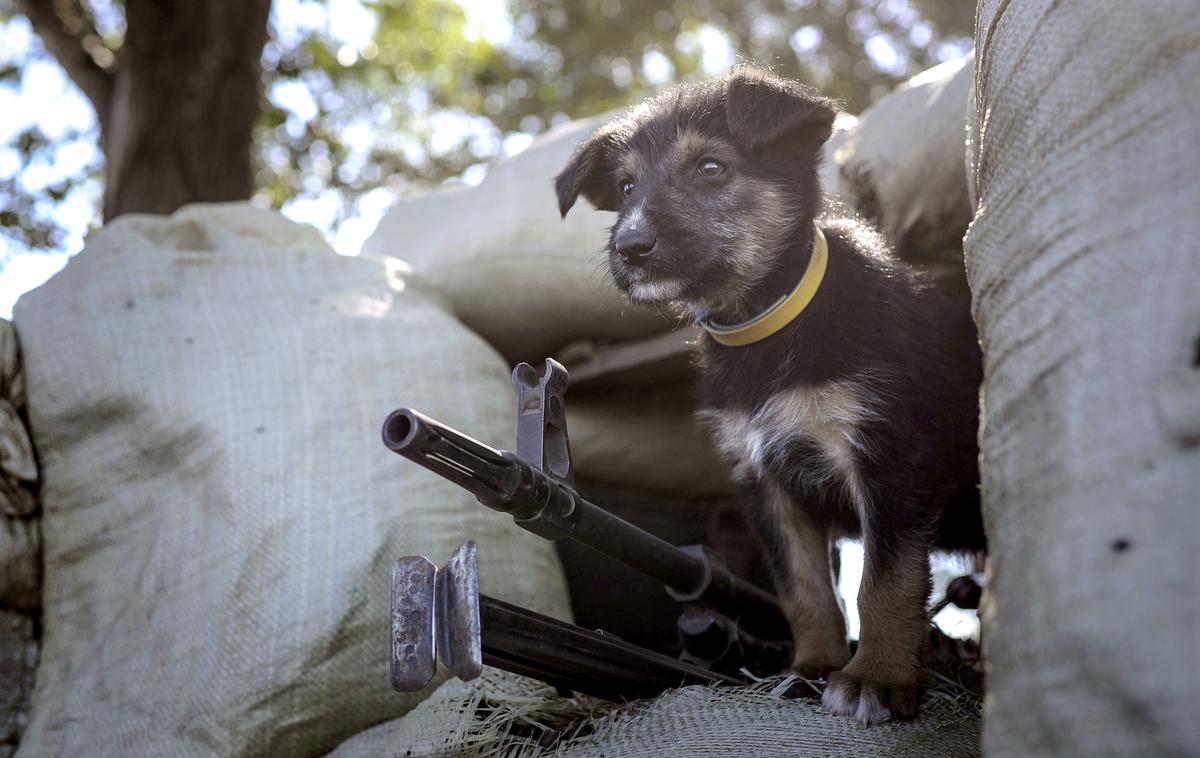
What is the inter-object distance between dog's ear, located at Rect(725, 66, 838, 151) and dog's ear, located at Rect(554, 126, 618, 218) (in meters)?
0.47

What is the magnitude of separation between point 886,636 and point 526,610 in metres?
0.83

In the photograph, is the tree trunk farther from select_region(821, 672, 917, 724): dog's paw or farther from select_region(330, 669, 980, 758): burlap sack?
select_region(821, 672, 917, 724): dog's paw

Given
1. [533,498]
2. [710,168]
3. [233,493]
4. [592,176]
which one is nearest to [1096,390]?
[533,498]

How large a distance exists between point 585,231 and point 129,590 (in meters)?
1.85

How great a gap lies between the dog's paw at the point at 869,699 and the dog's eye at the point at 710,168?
134 cm

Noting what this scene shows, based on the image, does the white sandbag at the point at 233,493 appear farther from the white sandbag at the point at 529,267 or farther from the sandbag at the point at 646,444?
the sandbag at the point at 646,444

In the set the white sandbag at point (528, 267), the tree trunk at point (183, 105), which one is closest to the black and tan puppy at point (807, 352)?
the white sandbag at point (528, 267)

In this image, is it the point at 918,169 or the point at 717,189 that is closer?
the point at 717,189

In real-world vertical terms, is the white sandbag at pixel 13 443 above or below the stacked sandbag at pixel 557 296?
below

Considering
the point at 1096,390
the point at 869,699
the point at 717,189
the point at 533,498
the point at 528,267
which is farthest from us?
the point at 528,267

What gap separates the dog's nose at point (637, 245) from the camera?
2.60 meters

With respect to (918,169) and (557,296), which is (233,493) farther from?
(918,169)

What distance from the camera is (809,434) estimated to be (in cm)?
251

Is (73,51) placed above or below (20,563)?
above
